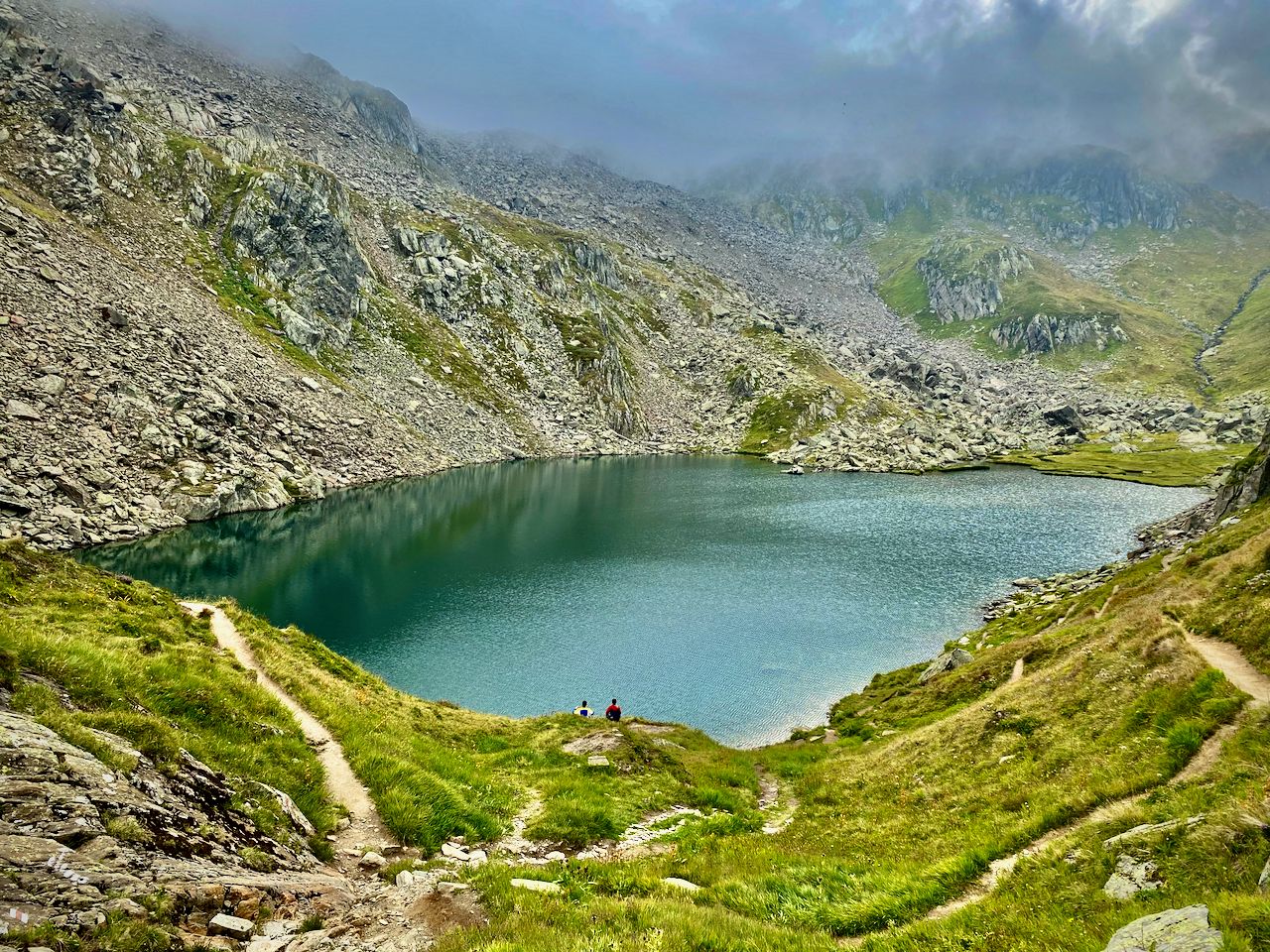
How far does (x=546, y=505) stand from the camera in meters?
119

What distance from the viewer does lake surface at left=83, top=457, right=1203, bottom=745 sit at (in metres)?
50.2

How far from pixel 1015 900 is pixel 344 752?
1572 cm

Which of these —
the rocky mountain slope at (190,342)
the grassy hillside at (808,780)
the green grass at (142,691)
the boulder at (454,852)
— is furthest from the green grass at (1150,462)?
the green grass at (142,691)

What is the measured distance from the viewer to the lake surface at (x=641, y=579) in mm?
50250

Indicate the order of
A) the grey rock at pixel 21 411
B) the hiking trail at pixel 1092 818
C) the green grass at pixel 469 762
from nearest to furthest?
1. the hiking trail at pixel 1092 818
2. the green grass at pixel 469 762
3. the grey rock at pixel 21 411

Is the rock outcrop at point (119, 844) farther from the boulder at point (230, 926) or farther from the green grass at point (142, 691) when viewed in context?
the green grass at point (142, 691)

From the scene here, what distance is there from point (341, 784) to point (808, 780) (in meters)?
19.5

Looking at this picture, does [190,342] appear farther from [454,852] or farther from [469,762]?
[454,852]

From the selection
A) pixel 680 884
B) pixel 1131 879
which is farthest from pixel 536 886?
pixel 1131 879

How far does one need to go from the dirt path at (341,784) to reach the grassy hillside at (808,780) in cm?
40

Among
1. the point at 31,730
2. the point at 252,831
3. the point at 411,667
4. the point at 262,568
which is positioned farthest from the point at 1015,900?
the point at 262,568

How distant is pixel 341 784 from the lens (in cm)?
1500

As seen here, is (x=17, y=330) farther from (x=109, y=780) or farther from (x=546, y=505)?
(x=109, y=780)

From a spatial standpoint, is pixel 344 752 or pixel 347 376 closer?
pixel 344 752
